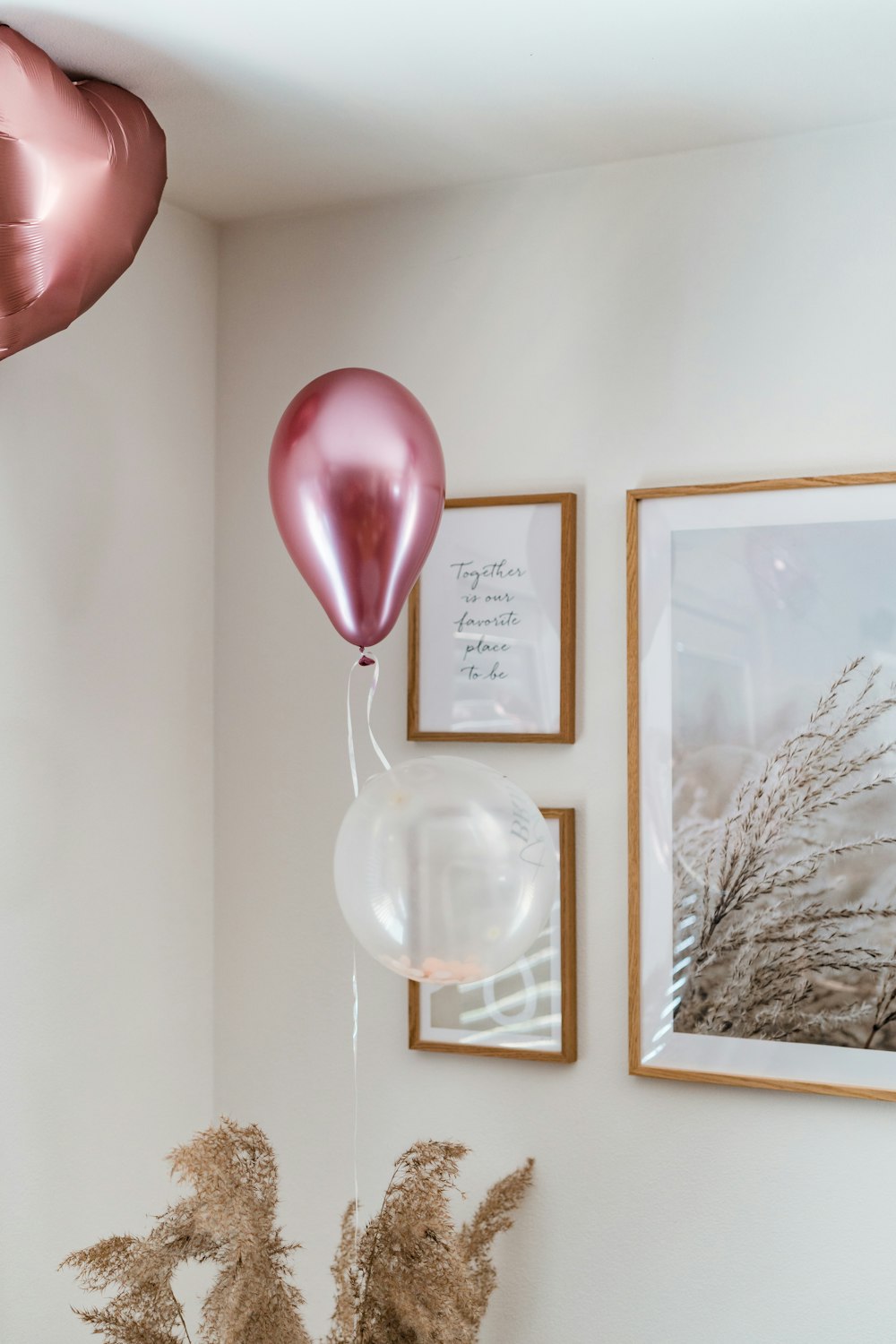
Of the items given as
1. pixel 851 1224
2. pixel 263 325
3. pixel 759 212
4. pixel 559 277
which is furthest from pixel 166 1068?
pixel 759 212

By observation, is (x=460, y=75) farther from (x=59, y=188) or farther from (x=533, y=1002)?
(x=533, y=1002)

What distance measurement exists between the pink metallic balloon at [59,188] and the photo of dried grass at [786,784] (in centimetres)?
84

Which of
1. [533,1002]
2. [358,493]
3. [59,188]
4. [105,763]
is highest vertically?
[59,188]

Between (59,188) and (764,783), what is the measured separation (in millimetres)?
1138

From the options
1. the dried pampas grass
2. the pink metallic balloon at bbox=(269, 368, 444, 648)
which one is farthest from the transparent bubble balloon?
the dried pampas grass

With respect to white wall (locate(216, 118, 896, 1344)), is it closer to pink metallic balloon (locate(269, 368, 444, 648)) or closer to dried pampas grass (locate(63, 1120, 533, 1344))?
dried pampas grass (locate(63, 1120, 533, 1344))

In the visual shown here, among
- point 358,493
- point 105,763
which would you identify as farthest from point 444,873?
point 105,763

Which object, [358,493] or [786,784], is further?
[786,784]

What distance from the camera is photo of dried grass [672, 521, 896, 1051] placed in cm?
162

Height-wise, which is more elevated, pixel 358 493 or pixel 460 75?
pixel 460 75

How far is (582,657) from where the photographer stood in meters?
1.80

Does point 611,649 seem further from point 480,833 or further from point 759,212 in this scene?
point 759,212

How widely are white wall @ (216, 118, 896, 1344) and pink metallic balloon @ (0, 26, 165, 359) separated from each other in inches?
20.5

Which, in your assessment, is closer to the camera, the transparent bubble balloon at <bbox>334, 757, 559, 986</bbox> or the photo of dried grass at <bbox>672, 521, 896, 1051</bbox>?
the transparent bubble balloon at <bbox>334, 757, 559, 986</bbox>
